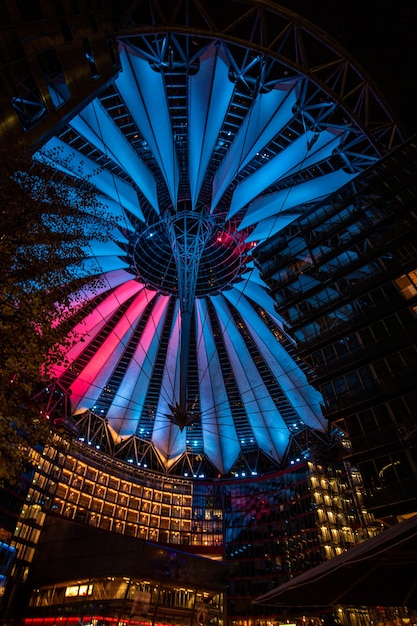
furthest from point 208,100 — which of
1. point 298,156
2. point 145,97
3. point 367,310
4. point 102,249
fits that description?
point 367,310

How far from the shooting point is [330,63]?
22.1 meters

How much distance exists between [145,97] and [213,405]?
35564 millimetres

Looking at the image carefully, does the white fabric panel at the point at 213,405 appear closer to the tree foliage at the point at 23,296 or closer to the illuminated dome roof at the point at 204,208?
the illuminated dome roof at the point at 204,208

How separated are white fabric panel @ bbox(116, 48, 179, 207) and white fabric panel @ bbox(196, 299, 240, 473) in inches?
850

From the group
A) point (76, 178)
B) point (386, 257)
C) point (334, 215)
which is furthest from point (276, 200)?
point (76, 178)

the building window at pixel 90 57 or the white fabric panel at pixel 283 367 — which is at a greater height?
the white fabric panel at pixel 283 367

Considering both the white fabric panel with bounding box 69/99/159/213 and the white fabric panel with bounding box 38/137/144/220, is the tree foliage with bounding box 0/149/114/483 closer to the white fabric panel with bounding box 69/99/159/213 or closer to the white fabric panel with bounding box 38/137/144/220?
the white fabric panel with bounding box 69/99/159/213

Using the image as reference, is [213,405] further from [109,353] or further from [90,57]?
[90,57]

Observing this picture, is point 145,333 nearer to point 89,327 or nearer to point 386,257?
point 89,327

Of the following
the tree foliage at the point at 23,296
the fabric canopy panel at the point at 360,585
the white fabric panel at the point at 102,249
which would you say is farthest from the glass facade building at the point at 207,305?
the fabric canopy panel at the point at 360,585

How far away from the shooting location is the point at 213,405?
4697 centimetres

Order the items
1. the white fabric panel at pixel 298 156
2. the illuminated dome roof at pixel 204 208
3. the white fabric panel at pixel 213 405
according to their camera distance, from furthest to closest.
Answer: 1. the white fabric panel at pixel 213 405
2. the white fabric panel at pixel 298 156
3. the illuminated dome roof at pixel 204 208

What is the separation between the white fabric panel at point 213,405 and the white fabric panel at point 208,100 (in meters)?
20.6

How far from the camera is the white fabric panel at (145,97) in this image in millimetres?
22562
